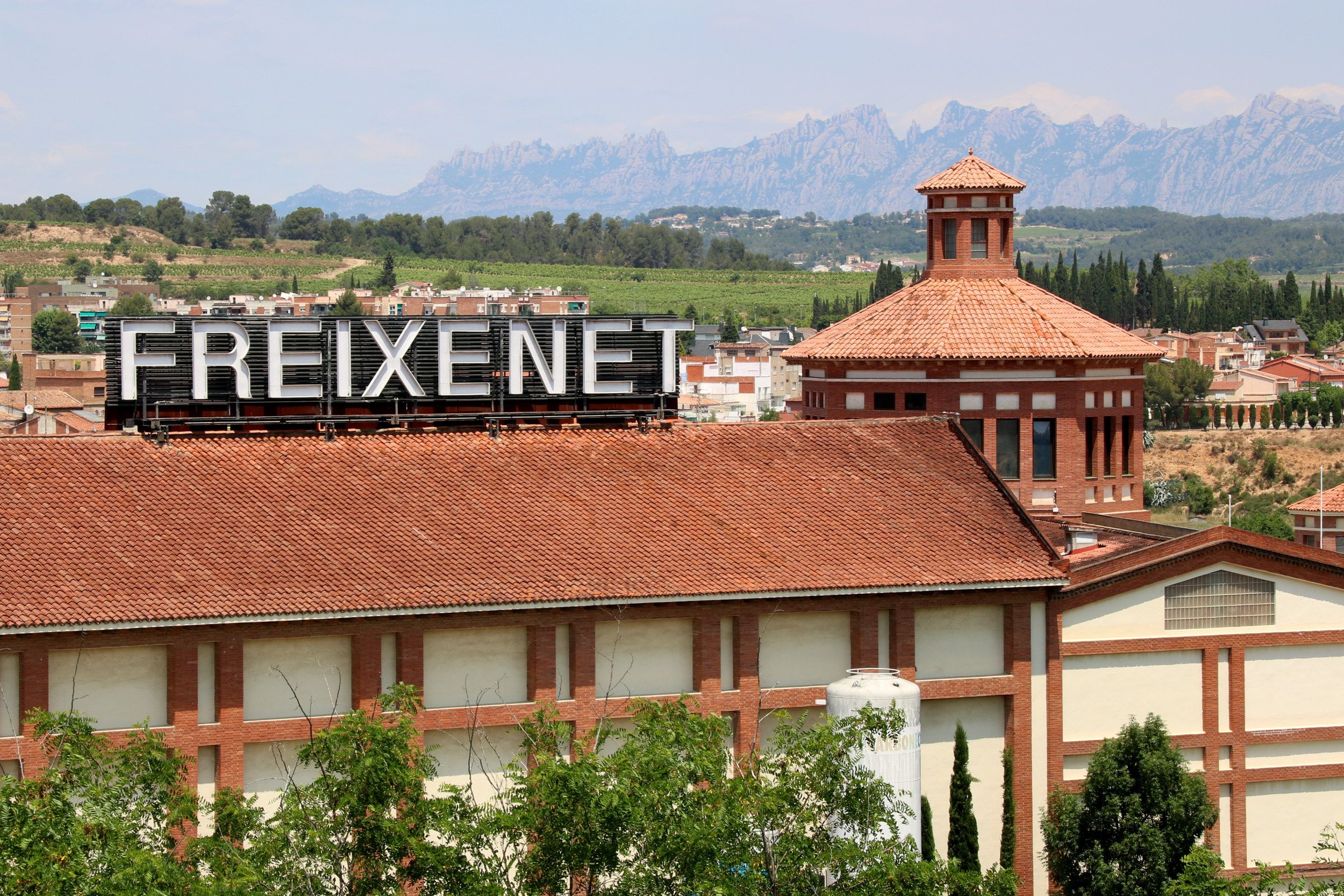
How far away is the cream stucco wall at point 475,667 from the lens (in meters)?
37.4

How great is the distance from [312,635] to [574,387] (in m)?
11.5

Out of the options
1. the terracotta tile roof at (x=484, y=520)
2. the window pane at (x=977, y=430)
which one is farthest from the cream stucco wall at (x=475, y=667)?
the window pane at (x=977, y=430)

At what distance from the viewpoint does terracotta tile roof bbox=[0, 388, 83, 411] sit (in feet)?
389

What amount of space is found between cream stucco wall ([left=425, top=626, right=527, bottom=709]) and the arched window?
15.8m

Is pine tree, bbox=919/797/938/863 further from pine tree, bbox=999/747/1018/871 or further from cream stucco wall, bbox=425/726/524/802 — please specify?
cream stucco wall, bbox=425/726/524/802

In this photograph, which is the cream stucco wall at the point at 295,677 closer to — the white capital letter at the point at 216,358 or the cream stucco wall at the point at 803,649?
the white capital letter at the point at 216,358

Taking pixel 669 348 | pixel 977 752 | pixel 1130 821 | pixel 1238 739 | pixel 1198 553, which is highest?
pixel 669 348

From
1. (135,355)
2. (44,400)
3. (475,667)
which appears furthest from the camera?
(44,400)

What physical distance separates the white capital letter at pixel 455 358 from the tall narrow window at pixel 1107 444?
20902 millimetres

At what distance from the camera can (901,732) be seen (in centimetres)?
3675

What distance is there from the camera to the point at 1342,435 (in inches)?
6526

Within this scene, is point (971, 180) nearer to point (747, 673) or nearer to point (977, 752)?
point (977, 752)

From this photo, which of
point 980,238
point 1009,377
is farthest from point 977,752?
point 980,238

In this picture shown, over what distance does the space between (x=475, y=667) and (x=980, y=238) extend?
2753cm
